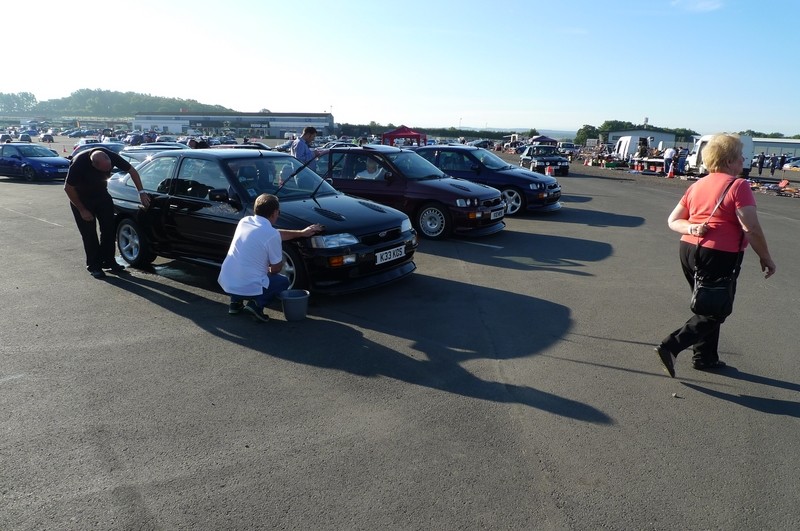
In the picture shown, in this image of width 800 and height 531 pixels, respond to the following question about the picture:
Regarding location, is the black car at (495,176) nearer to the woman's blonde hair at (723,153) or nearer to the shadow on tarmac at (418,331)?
the shadow on tarmac at (418,331)

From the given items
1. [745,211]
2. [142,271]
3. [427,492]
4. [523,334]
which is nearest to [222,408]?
[427,492]

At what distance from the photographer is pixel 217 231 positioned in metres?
6.70

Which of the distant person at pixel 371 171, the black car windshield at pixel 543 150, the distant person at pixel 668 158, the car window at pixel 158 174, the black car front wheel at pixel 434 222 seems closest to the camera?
the car window at pixel 158 174

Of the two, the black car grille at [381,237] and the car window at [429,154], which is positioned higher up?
the car window at [429,154]

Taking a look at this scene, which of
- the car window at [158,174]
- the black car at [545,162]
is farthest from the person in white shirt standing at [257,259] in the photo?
the black car at [545,162]

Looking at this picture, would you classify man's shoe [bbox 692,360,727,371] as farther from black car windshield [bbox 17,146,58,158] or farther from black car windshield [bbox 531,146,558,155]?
black car windshield [bbox 531,146,558,155]

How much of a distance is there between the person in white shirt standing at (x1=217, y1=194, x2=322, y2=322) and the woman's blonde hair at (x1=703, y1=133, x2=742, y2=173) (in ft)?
12.3

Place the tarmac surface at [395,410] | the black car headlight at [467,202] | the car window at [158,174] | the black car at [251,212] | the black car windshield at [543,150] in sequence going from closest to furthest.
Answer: the tarmac surface at [395,410] → the black car at [251,212] → the car window at [158,174] → the black car headlight at [467,202] → the black car windshield at [543,150]

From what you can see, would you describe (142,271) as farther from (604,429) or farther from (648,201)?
(648,201)

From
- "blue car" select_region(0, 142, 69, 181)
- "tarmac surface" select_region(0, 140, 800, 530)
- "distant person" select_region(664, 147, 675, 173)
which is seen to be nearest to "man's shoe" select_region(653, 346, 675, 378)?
"tarmac surface" select_region(0, 140, 800, 530)

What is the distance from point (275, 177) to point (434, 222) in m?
3.77

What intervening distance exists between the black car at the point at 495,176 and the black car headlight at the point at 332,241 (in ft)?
23.3

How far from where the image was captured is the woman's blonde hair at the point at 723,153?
13.5ft

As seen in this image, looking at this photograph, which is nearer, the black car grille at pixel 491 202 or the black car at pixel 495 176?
the black car grille at pixel 491 202
